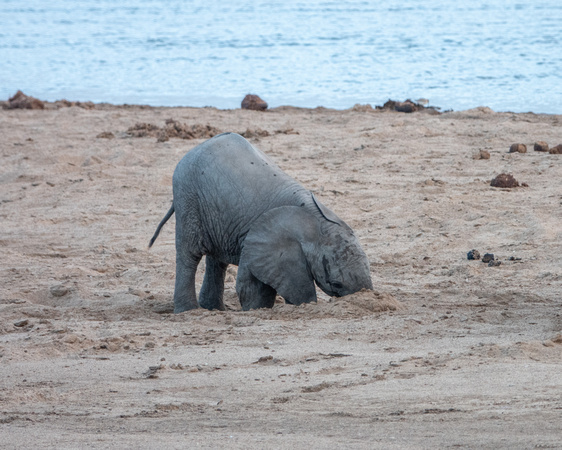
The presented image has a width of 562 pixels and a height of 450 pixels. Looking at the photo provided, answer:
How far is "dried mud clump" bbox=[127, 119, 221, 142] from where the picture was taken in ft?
41.8

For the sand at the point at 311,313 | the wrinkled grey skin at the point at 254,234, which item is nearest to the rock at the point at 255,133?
the sand at the point at 311,313

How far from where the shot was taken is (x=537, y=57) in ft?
75.7

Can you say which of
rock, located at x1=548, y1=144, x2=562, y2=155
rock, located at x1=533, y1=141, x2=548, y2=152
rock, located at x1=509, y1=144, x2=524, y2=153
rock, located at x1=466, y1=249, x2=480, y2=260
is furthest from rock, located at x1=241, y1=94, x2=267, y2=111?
rock, located at x1=466, y1=249, x2=480, y2=260

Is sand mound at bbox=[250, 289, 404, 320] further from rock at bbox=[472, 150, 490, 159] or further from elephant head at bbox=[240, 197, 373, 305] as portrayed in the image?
rock at bbox=[472, 150, 490, 159]

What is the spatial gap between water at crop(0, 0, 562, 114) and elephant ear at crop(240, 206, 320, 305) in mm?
10426

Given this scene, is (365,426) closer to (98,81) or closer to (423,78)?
(423,78)

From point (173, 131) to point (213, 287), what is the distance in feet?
20.4

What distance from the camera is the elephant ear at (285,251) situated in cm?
609

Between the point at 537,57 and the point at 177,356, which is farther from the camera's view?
the point at 537,57

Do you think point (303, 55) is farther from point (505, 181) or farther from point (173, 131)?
point (505, 181)


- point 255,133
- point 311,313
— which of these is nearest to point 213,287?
point 311,313

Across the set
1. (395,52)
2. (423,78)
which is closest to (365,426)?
(423,78)

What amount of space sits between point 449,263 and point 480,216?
1.36 metres

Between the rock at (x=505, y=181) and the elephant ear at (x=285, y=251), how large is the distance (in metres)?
4.04
